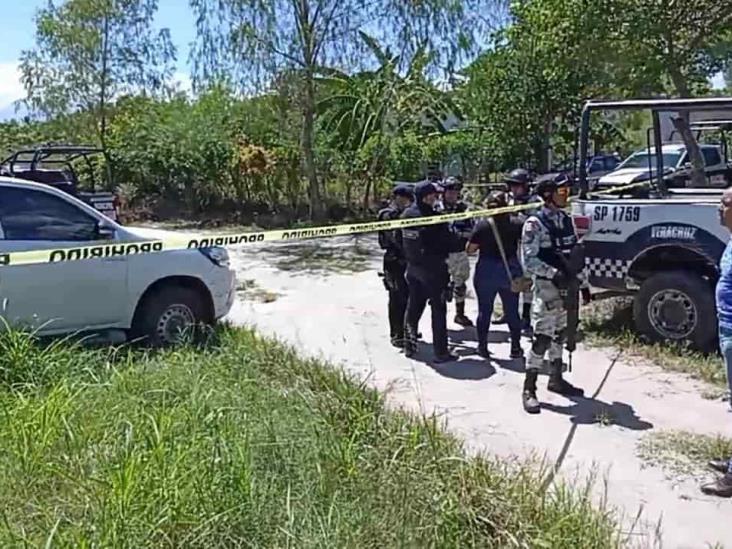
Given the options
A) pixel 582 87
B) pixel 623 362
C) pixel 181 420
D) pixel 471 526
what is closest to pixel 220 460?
pixel 181 420

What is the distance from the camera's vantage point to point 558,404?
229 inches

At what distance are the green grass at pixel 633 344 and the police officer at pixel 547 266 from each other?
1300 millimetres

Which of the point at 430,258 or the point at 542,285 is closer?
the point at 542,285

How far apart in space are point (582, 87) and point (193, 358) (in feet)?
50.8

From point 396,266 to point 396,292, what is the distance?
239 millimetres

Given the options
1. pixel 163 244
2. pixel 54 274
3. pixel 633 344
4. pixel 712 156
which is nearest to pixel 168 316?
pixel 163 244

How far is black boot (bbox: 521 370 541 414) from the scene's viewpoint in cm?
569

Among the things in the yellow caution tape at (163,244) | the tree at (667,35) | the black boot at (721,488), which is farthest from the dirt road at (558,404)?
the tree at (667,35)

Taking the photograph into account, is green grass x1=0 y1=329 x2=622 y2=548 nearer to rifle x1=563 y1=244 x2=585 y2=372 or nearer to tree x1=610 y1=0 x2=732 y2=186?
rifle x1=563 y1=244 x2=585 y2=372

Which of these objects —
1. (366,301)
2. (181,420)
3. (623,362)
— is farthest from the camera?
(366,301)

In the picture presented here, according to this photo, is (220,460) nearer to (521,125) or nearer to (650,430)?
(650,430)

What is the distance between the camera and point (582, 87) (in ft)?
63.1

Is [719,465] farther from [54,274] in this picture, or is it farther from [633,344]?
[54,274]

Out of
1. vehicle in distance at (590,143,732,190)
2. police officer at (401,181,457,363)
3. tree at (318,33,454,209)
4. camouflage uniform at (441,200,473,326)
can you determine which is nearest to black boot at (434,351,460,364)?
police officer at (401,181,457,363)
